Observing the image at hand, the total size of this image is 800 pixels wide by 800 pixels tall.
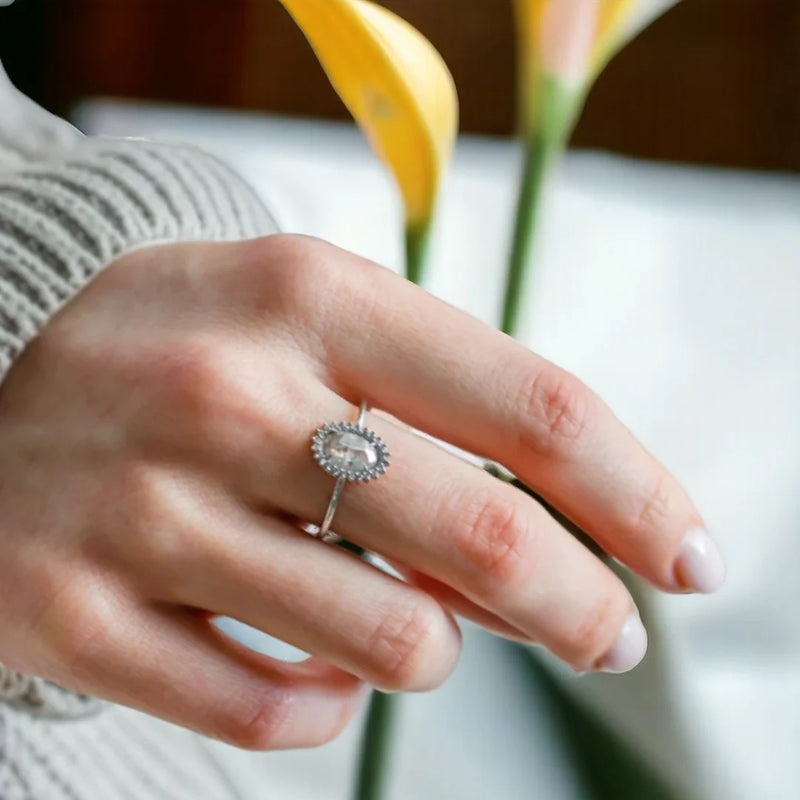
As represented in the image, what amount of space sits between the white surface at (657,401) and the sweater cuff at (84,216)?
11cm

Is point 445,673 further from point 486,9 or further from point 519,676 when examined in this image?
point 486,9

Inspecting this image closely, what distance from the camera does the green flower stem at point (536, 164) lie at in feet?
0.78

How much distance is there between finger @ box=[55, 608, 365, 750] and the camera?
22 cm

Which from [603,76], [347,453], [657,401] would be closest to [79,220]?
[347,453]

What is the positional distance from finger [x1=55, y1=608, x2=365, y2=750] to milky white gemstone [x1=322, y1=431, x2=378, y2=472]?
5 cm

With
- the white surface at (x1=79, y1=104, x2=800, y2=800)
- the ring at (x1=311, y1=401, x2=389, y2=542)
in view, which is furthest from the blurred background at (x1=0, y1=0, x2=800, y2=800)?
the ring at (x1=311, y1=401, x2=389, y2=542)

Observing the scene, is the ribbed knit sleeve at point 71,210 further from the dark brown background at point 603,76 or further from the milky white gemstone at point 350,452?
the dark brown background at point 603,76

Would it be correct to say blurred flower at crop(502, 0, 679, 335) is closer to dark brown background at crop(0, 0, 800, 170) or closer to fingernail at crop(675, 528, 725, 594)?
fingernail at crop(675, 528, 725, 594)

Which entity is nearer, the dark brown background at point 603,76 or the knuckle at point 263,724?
the knuckle at point 263,724

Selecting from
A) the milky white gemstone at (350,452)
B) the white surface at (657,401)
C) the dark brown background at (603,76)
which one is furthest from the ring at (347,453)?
the dark brown background at (603,76)

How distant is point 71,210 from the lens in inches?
10.0

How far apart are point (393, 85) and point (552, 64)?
0.04 m

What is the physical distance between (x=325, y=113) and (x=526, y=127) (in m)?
0.31

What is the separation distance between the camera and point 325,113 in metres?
0.53
